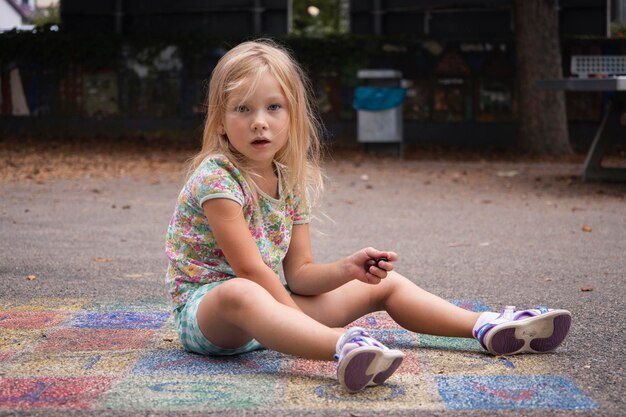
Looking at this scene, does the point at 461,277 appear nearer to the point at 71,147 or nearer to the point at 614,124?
the point at 614,124

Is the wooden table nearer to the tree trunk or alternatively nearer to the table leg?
the table leg

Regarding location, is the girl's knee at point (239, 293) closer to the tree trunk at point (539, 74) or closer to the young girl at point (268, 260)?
Result: the young girl at point (268, 260)

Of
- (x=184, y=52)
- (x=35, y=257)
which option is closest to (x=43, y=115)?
(x=184, y=52)

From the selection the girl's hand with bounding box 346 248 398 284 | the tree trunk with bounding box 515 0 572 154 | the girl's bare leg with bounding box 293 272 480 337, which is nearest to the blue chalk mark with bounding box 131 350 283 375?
the girl's bare leg with bounding box 293 272 480 337

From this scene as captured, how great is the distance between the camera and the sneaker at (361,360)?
2662 millimetres

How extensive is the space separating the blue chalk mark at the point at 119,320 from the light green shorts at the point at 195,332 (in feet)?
1.61

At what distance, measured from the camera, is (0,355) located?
10.4 feet

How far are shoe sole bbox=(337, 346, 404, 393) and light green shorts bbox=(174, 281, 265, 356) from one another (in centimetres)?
62

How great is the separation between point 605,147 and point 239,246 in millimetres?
8209

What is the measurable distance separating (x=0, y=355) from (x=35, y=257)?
239 cm

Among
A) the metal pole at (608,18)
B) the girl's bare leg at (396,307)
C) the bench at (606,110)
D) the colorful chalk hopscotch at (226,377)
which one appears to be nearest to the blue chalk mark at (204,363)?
the colorful chalk hopscotch at (226,377)

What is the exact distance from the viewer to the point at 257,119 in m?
3.18

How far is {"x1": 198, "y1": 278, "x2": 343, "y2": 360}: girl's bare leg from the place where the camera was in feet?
9.45

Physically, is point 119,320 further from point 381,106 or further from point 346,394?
point 381,106
